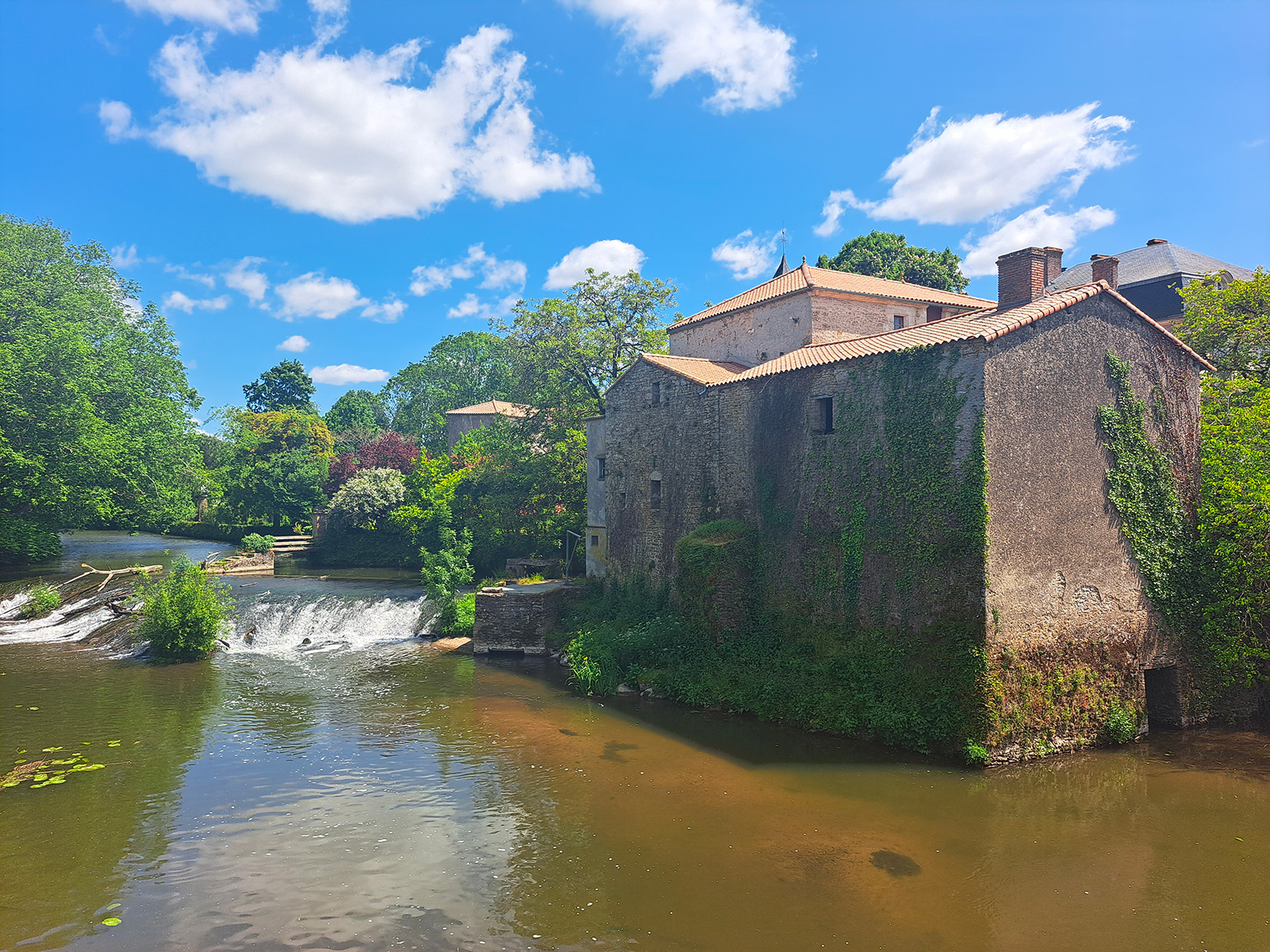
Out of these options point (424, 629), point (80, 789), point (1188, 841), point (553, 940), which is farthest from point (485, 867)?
point (424, 629)

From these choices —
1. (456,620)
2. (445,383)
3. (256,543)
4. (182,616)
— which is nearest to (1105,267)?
(456,620)

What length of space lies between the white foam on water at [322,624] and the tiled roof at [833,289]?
14512 mm

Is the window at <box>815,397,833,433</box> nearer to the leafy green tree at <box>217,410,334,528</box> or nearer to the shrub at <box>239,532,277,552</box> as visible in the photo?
the shrub at <box>239,532,277,552</box>

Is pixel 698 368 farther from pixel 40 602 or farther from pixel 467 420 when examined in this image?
pixel 467 420

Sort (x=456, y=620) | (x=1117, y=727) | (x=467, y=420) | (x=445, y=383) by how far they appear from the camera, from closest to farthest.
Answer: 1. (x=1117, y=727)
2. (x=456, y=620)
3. (x=467, y=420)
4. (x=445, y=383)

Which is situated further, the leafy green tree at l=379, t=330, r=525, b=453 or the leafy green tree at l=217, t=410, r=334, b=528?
the leafy green tree at l=379, t=330, r=525, b=453

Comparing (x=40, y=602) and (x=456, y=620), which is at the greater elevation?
(x=40, y=602)

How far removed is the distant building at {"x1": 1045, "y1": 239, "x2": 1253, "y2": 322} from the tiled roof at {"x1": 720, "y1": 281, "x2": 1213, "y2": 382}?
39.6 feet

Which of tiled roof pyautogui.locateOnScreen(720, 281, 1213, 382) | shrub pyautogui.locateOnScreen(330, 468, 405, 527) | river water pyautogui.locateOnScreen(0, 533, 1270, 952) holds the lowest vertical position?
river water pyautogui.locateOnScreen(0, 533, 1270, 952)

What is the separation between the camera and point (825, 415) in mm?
16344

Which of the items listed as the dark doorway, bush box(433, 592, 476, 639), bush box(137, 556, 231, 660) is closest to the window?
the dark doorway

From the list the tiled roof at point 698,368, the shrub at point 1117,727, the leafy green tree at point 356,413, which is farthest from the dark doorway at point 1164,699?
the leafy green tree at point 356,413

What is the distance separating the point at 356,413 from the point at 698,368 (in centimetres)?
6249

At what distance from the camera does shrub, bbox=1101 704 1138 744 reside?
45.2 feet
